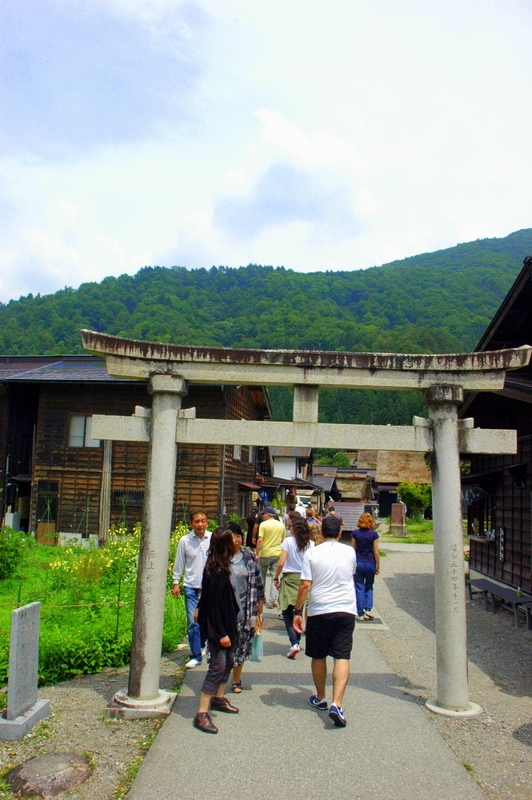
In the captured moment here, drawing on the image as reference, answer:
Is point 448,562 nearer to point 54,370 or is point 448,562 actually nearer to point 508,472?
point 508,472

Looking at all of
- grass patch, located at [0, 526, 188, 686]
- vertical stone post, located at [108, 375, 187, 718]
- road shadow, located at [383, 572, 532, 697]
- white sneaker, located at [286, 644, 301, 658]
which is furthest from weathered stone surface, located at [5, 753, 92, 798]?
road shadow, located at [383, 572, 532, 697]

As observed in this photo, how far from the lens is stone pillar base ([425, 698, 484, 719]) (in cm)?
595

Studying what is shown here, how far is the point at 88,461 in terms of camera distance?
21.7m

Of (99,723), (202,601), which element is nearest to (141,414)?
(202,601)

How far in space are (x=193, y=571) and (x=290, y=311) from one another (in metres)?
84.4

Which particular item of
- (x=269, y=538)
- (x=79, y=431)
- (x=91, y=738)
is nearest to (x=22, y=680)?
(x=91, y=738)

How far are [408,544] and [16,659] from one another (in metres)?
25.4

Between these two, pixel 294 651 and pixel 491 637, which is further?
pixel 491 637

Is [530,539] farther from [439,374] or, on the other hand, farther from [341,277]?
[341,277]

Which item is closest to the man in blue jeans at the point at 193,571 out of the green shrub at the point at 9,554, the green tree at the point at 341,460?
the green shrub at the point at 9,554

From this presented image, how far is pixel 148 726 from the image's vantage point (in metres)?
5.60

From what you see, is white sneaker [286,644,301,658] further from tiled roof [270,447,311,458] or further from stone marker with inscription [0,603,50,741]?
tiled roof [270,447,311,458]

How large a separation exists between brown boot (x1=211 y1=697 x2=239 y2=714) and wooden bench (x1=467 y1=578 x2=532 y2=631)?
646 centimetres

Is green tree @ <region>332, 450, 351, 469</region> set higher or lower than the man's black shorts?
higher
